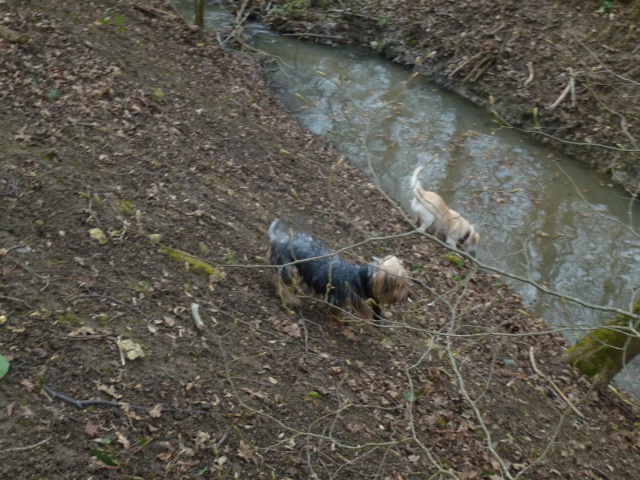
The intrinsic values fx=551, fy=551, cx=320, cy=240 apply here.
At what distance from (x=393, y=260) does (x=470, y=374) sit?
153cm

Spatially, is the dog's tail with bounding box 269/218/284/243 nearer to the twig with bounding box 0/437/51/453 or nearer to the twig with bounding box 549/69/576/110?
the twig with bounding box 0/437/51/453

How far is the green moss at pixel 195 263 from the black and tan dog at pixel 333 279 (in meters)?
0.58

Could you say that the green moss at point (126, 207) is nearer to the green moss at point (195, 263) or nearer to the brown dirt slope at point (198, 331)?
the brown dirt slope at point (198, 331)

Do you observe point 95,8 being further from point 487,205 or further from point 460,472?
point 460,472

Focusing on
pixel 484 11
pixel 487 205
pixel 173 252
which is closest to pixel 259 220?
pixel 173 252

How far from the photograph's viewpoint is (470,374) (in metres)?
5.80

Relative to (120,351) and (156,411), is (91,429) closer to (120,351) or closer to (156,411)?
(156,411)

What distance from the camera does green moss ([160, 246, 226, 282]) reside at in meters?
5.08

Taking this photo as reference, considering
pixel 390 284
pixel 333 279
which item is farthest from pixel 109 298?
pixel 390 284

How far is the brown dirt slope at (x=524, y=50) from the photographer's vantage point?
11.2 meters

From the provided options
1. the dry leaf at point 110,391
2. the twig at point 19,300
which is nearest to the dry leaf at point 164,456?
the dry leaf at point 110,391

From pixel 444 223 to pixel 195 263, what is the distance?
13.5 ft

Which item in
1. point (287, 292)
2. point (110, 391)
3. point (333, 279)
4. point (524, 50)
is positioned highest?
point (524, 50)

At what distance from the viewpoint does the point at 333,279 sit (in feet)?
17.8
